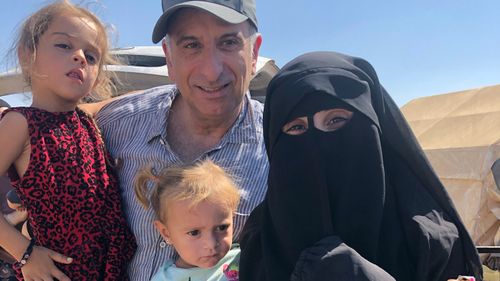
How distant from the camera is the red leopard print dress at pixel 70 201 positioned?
210cm

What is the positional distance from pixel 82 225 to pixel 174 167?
0.44 meters

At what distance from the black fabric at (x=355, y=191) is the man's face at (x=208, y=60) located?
66 centimetres

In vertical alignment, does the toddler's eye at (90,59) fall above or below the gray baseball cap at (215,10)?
below

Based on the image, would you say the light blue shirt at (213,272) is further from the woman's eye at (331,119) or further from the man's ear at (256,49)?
the man's ear at (256,49)

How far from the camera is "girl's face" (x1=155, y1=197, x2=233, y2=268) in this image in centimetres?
197

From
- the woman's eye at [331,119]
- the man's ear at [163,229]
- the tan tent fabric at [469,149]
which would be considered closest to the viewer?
the woman's eye at [331,119]

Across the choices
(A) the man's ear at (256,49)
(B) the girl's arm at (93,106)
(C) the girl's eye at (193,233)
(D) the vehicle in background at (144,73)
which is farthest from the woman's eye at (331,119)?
(D) the vehicle in background at (144,73)

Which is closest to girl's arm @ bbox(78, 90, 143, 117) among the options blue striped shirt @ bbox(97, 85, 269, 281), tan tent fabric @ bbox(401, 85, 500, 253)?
blue striped shirt @ bbox(97, 85, 269, 281)

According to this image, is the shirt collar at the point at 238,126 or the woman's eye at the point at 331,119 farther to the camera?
the shirt collar at the point at 238,126

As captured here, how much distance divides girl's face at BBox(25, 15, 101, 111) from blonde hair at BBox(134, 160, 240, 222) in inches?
18.6

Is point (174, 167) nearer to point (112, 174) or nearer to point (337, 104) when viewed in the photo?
point (112, 174)

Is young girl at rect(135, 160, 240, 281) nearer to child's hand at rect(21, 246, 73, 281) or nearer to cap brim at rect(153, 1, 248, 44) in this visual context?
child's hand at rect(21, 246, 73, 281)

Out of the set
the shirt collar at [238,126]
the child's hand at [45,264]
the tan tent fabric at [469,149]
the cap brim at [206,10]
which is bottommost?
the tan tent fabric at [469,149]

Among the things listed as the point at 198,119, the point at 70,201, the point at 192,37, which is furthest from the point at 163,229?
the point at 192,37
